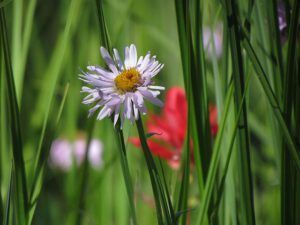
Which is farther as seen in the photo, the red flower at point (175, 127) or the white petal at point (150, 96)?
the red flower at point (175, 127)

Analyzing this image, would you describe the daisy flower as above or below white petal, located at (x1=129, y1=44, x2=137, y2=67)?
below

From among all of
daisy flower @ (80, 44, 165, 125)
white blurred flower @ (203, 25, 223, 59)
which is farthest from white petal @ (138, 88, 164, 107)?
white blurred flower @ (203, 25, 223, 59)

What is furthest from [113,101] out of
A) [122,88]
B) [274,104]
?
[274,104]

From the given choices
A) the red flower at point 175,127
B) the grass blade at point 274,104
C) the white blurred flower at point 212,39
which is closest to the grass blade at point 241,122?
the grass blade at point 274,104

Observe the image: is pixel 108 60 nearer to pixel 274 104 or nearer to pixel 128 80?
pixel 128 80

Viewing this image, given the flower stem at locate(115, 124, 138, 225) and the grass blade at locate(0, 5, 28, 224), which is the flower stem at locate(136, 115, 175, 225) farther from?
the grass blade at locate(0, 5, 28, 224)

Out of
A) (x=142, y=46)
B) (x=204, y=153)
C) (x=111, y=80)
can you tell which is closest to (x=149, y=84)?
(x=111, y=80)

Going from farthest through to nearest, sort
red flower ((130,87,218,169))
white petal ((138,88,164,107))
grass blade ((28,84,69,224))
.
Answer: red flower ((130,87,218,169)) → grass blade ((28,84,69,224)) → white petal ((138,88,164,107))

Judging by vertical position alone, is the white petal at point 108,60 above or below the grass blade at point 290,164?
above

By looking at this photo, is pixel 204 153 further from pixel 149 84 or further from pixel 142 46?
pixel 142 46

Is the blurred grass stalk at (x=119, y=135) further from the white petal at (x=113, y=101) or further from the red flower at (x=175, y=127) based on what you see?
the red flower at (x=175, y=127)
